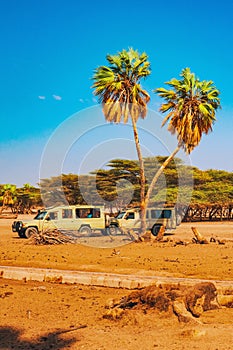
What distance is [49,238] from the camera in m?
23.1

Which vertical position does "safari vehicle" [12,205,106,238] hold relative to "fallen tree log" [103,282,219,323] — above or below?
above

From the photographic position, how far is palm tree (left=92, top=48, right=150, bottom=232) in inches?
1101

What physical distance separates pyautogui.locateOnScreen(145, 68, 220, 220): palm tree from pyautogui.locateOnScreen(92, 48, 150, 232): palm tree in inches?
69.4

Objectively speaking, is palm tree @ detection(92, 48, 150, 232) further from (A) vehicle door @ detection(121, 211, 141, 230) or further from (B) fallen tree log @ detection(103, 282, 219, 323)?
(B) fallen tree log @ detection(103, 282, 219, 323)

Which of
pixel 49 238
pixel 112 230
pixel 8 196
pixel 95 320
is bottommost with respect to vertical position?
pixel 95 320

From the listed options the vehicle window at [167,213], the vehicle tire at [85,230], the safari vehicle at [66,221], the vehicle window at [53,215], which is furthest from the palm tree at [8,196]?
the vehicle window at [53,215]

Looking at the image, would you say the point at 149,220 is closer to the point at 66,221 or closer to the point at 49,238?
the point at 66,221


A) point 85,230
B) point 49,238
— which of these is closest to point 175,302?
point 49,238

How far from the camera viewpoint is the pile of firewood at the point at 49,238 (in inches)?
896

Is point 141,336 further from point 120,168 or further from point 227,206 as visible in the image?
point 120,168

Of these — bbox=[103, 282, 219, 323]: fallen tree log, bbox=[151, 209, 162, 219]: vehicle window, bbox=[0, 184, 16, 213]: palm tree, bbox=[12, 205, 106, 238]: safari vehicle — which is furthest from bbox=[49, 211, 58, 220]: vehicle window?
bbox=[0, 184, 16, 213]: palm tree

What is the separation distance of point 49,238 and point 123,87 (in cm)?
1084

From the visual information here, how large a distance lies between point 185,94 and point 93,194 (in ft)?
112

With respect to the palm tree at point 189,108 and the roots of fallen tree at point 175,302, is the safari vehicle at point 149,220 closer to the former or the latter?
the palm tree at point 189,108
